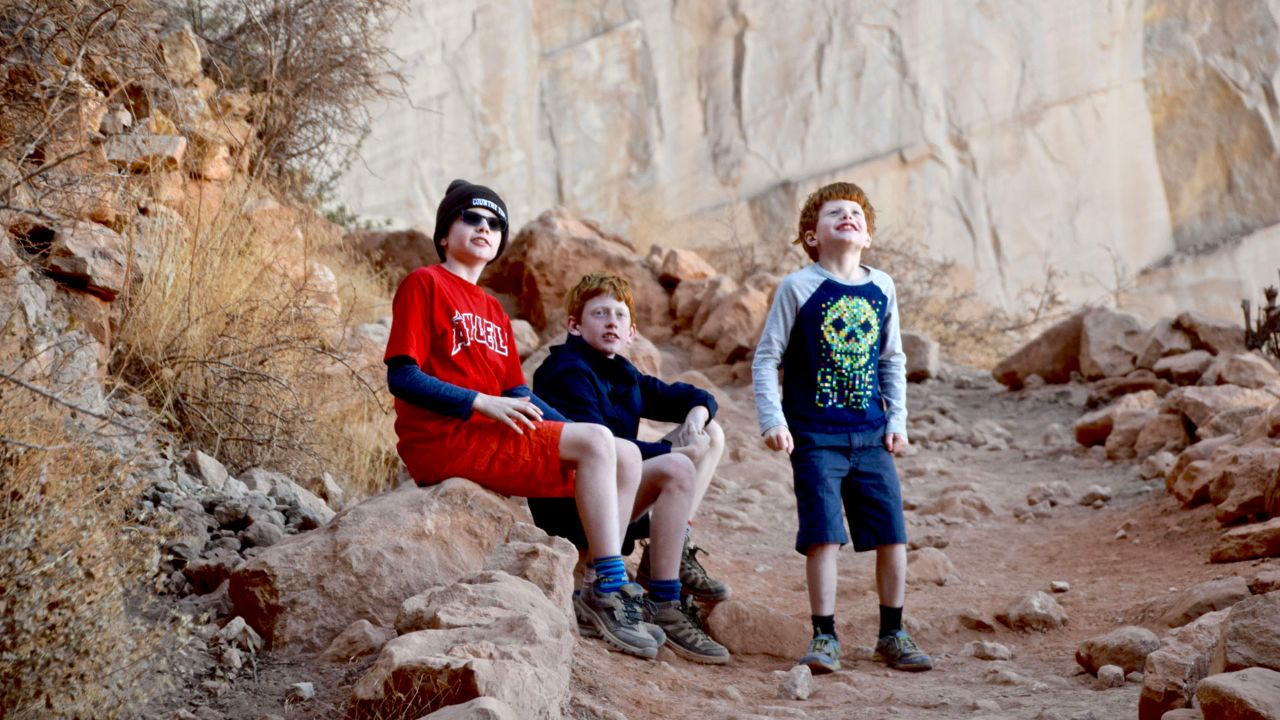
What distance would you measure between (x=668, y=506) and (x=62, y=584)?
5.27 feet

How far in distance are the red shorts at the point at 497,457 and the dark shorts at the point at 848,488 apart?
682mm

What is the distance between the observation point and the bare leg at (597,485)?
3.04 meters

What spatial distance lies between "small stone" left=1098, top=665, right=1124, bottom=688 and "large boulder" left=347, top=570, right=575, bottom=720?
1.39 metres

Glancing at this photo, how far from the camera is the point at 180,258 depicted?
14.8 feet

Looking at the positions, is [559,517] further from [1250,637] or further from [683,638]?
[1250,637]

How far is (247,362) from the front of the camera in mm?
4324

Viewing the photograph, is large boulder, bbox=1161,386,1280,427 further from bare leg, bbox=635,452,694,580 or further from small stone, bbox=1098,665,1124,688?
bare leg, bbox=635,452,694,580

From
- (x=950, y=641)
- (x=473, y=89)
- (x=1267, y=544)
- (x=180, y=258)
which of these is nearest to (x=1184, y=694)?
(x=950, y=641)

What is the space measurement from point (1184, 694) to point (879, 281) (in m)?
1.57

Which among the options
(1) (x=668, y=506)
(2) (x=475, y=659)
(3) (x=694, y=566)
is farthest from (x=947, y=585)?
(2) (x=475, y=659)

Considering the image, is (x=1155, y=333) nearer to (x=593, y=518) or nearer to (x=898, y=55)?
(x=593, y=518)

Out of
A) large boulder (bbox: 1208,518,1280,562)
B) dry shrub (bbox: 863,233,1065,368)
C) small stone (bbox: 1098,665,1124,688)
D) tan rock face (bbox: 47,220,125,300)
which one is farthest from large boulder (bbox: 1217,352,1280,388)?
tan rock face (bbox: 47,220,125,300)

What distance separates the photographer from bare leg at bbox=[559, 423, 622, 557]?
3.04 metres

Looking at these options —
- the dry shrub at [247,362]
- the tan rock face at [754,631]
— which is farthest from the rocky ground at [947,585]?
the dry shrub at [247,362]
